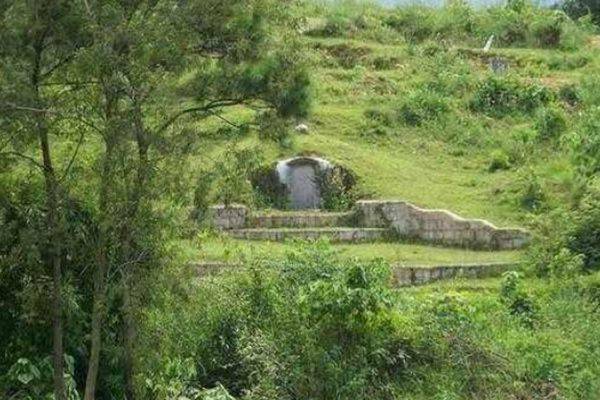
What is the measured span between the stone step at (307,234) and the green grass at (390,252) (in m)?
0.21

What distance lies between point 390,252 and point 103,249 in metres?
8.27

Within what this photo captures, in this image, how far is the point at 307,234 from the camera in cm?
1997

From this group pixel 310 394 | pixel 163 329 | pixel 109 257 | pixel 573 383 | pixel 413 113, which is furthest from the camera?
pixel 413 113

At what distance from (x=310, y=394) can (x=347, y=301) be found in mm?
1184

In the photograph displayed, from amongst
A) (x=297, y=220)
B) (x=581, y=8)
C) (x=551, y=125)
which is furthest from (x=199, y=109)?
(x=581, y=8)

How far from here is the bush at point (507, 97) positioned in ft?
87.6

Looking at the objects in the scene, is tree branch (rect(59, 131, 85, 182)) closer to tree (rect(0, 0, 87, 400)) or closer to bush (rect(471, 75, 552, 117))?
tree (rect(0, 0, 87, 400))

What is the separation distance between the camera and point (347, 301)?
48.4 ft

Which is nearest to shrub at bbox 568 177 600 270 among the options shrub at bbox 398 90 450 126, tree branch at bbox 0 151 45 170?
shrub at bbox 398 90 450 126

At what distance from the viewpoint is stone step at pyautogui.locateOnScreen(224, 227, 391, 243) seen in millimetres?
19875

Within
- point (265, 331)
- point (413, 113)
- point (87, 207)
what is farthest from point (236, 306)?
point (413, 113)

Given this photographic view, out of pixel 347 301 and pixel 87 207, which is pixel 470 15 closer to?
pixel 347 301

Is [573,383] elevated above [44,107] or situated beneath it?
situated beneath

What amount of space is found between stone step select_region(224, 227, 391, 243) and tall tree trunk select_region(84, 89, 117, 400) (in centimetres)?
787
